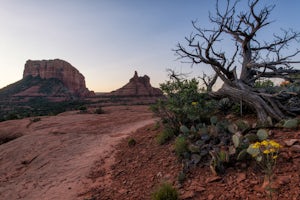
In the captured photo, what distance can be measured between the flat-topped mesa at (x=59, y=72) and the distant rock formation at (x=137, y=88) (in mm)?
25653

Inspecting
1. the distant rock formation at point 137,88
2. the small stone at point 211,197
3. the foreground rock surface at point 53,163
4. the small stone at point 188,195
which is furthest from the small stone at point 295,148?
the distant rock formation at point 137,88

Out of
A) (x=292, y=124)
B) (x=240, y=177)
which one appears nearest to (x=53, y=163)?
(x=240, y=177)

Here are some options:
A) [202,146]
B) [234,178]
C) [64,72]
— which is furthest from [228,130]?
[64,72]

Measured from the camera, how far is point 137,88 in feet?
298

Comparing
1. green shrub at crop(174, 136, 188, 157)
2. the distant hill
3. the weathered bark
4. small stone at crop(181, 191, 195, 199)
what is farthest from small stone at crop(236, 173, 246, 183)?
the distant hill

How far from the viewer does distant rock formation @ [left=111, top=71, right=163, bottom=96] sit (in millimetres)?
85938

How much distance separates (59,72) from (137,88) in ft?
149

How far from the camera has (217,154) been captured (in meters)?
4.64

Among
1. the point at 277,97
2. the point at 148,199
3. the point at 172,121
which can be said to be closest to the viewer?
the point at 148,199

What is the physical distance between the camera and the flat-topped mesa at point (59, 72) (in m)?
105

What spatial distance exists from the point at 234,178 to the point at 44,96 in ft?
284

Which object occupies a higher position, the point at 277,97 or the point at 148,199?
the point at 277,97

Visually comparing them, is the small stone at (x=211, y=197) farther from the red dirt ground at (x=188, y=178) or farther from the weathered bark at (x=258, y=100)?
the weathered bark at (x=258, y=100)

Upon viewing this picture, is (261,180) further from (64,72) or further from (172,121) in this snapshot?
(64,72)
